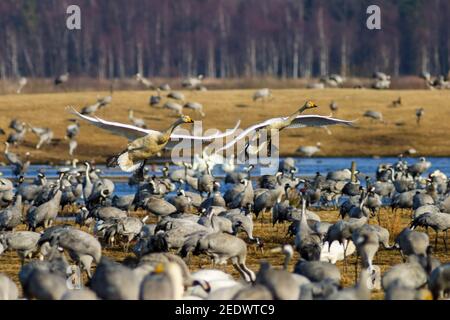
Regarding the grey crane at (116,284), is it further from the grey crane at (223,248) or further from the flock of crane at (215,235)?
the grey crane at (223,248)

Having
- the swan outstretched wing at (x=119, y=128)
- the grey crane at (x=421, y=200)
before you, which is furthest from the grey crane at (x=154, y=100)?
the swan outstretched wing at (x=119, y=128)

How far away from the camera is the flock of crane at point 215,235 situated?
10.3m

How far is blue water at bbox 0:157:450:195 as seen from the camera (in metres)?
34.2

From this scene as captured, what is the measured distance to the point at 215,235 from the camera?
14.3m

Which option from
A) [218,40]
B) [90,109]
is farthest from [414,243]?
[218,40]

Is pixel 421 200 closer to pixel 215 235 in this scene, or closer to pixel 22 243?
pixel 215 235

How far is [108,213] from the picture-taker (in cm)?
1923

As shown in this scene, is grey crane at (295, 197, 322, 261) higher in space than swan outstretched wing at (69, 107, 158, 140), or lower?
lower

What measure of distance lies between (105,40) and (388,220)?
71553 mm

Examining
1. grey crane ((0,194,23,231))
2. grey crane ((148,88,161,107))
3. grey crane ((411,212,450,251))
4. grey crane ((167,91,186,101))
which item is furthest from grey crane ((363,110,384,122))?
grey crane ((0,194,23,231))

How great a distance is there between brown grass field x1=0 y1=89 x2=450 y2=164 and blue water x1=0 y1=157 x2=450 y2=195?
1.38m

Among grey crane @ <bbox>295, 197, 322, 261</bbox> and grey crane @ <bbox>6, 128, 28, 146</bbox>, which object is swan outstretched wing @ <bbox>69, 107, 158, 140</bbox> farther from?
grey crane @ <bbox>6, 128, 28, 146</bbox>

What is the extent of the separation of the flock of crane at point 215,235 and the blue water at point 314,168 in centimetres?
380
